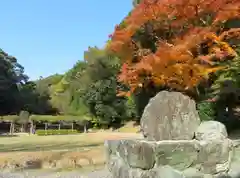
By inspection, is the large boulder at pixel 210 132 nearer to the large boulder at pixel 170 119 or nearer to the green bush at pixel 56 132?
the large boulder at pixel 170 119

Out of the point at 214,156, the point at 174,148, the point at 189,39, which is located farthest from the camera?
the point at 189,39

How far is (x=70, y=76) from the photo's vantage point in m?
44.3

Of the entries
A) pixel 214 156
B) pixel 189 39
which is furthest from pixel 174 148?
pixel 189 39

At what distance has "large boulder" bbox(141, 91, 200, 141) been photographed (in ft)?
22.7

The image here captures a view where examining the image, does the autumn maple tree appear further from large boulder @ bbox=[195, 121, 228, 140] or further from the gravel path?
large boulder @ bbox=[195, 121, 228, 140]

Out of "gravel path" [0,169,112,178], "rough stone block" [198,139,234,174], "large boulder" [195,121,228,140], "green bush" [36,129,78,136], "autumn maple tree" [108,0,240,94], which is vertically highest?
"autumn maple tree" [108,0,240,94]

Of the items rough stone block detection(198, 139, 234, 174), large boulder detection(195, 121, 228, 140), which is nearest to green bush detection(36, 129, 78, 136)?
large boulder detection(195, 121, 228, 140)

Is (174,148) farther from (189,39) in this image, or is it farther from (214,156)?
(189,39)

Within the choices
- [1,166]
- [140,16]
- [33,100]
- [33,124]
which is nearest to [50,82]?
[33,100]

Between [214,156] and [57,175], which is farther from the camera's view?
[57,175]

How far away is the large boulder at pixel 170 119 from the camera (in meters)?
6.93

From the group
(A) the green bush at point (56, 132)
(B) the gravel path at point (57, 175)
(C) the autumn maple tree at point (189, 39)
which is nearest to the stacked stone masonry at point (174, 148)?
(B) the gravel path at point (57, 175)

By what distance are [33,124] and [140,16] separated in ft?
72.8

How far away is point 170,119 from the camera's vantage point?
22.9ft
